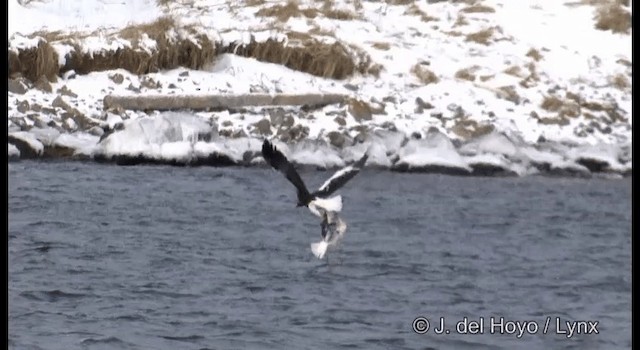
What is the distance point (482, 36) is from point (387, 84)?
1445 mm

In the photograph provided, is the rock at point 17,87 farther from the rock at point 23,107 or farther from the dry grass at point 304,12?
the dry grass at point 304,12

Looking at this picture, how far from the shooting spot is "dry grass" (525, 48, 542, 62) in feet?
37.2

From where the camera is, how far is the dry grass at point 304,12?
1143 cm

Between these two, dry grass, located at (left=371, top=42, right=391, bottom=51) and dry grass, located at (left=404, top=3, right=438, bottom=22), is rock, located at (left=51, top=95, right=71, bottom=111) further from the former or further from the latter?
dry grass, located at (left=404, top=3, right=438, bottom=22)

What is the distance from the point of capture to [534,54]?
449 inches

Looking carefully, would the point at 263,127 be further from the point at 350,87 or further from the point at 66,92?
the point at 66,92

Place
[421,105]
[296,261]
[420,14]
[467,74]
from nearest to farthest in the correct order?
[296,261], [421,105], [467,74], [420,14]

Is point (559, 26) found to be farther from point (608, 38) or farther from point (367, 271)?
point (367, 271)

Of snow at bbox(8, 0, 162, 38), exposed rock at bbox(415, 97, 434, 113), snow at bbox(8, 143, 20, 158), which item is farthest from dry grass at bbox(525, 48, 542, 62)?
snow at bbox(8, 143, 20, 158)

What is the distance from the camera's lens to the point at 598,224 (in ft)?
27.7

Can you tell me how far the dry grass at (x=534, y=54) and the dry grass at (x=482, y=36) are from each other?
0.44 m

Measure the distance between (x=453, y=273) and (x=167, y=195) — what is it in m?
2.20

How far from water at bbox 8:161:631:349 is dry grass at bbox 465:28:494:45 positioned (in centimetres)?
256

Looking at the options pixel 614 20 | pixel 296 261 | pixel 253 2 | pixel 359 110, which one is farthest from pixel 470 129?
pixel 296 261
